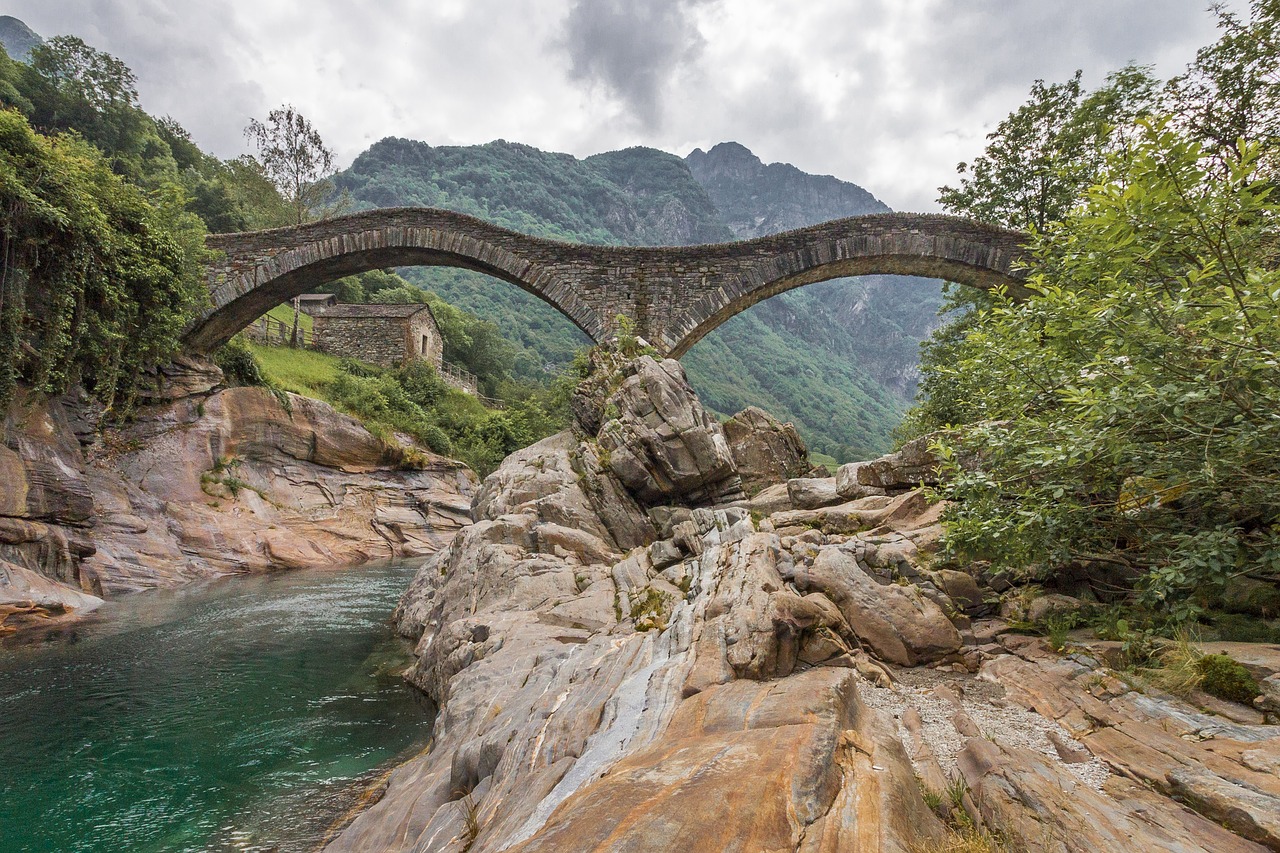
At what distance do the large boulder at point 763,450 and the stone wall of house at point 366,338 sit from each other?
27.4 metres

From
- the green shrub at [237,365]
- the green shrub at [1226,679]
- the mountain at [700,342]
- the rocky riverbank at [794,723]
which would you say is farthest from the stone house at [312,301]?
the green shrub at [1226,679]

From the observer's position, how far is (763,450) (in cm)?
1349

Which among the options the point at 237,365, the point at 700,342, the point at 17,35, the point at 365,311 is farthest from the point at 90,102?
the point at 17,35

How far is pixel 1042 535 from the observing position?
4.90 meters

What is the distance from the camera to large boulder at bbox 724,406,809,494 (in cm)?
1323

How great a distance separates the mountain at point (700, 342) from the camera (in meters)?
88.9

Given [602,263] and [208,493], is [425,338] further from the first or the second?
[602,263]

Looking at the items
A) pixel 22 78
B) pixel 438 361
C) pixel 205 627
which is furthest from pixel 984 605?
pixel 22 78

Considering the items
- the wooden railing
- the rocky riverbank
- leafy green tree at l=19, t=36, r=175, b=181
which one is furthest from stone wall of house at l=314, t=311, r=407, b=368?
the rocky riverbank

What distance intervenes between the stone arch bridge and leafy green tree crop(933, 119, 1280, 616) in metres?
12.7

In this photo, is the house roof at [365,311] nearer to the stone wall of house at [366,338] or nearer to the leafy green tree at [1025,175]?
the stone wall of house at [366,338]

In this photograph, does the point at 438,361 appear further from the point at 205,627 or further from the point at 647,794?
the point at 647,794

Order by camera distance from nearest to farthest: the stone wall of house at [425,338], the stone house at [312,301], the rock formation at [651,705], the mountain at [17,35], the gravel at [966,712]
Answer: the rock formation at [651,705]
the gravel at [966,712]
the stone wall of house at [425,338]
the stone house at [312,301]
the mountain at [17,35]

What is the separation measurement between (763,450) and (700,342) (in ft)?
224
